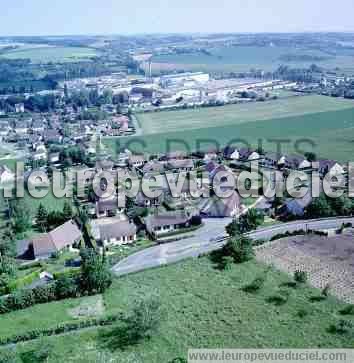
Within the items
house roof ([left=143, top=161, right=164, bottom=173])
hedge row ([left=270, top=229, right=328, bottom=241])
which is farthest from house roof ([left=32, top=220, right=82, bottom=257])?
house roof ([left=143, top=161, right=164, bottom=173])

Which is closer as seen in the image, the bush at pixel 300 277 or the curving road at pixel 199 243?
Result: the bush at pixel 300 277

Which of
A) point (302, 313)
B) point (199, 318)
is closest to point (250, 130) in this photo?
point (302, 313)

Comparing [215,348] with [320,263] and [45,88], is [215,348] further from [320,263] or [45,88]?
[45,88]

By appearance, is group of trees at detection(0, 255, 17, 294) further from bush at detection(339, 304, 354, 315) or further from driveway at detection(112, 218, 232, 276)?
bush at detection(339, 304, 354, 315)

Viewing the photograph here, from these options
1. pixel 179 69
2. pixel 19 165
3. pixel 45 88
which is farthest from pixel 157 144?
pixel 179 69

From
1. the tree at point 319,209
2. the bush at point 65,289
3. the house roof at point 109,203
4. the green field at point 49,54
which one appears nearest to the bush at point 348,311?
the tree at point 319,209

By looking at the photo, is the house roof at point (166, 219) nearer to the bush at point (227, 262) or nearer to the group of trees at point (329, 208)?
the bush at point (227, 262)
